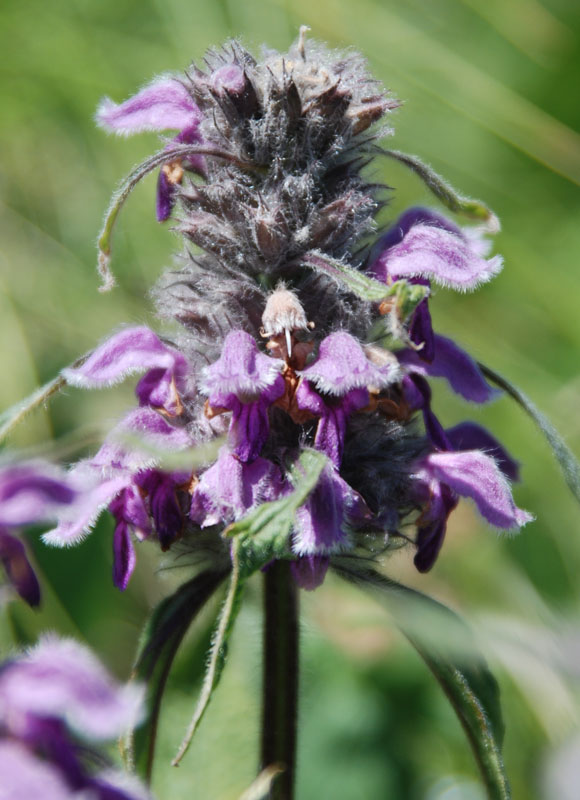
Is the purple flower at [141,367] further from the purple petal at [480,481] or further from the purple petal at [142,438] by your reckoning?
the purple petal at [480,481]

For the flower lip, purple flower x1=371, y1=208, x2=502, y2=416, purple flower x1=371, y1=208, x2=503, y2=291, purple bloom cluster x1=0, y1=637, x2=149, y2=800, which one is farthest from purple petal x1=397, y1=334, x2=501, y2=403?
purple bloom cluster x1=0, y1=637, x2=149, y2=800

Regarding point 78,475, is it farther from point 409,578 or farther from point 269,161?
point 409,578

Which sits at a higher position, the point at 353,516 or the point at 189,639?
the point at 353,516

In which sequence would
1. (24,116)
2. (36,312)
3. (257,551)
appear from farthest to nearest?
(24,116) → (36,312) → (257,551)

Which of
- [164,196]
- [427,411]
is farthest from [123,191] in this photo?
[427,411]

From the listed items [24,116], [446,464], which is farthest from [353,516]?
[24,116]

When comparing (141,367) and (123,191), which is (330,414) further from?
(123,191)

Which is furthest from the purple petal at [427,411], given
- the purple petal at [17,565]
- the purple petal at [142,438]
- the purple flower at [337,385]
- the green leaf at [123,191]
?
the purple petal at [17,565]
